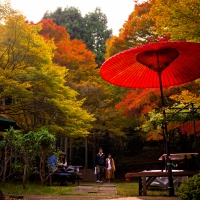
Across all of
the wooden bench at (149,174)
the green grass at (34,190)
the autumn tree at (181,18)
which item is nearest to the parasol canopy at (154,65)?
the autumn tree at (181,18)

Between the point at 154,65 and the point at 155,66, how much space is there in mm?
22

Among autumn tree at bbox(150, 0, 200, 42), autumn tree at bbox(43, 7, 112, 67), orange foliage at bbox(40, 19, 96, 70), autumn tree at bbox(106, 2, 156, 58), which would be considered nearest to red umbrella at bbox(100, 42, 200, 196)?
autumn tree at bbox(150, 0, 200, 42)

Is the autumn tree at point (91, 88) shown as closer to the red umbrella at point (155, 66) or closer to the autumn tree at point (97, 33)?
the autumn tree at point (97, 33)

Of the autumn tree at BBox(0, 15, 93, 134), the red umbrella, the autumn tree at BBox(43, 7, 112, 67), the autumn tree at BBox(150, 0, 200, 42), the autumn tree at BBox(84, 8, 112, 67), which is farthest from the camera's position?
the autumn tree at BBox(43, 7, 112, 67)

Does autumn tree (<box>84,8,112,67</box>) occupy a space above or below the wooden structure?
above

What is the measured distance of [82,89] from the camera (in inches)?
608

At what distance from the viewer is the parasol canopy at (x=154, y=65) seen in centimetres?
388

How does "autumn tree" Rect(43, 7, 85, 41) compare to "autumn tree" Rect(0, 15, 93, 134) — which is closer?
"autumn tree" Rect(0, 15, 93, 134)

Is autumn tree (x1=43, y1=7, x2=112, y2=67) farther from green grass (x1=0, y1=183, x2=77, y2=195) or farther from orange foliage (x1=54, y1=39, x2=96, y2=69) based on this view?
green grass (x1=0, y1=183, x2=77, y2=195)

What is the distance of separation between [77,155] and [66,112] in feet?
38.4

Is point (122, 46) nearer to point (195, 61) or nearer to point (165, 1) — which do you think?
point (165, 1)

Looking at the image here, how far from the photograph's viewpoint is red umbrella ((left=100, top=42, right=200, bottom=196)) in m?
3.85

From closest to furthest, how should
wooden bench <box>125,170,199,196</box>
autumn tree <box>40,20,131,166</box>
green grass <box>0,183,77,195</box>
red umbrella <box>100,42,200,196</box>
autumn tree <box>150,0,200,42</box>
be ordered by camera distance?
red umbrella <box>100,42,200,196</box> → autumn tree <box>150,0,200,42</box> → wooden bench <box>125,170,199,196</box> → green grass <box>0,183,77,195</box> → autumn tree <box>40,20,131,166</box>

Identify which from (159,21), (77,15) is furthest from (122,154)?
(159,21)
